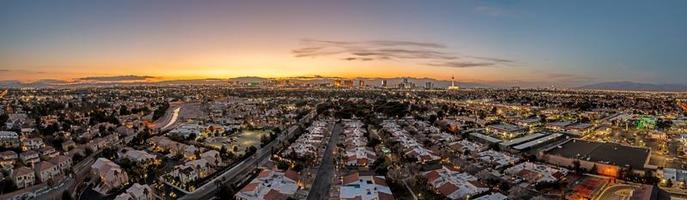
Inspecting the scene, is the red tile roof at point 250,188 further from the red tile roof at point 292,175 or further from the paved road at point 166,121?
the paved road at point 166,121

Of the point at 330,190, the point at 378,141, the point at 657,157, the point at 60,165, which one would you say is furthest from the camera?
the point at 378,141

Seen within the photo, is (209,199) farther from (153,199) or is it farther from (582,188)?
(582,188)

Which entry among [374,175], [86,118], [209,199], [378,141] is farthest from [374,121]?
[86,118]

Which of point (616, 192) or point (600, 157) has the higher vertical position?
point (600, 157)

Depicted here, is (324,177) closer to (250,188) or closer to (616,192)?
(250,188)

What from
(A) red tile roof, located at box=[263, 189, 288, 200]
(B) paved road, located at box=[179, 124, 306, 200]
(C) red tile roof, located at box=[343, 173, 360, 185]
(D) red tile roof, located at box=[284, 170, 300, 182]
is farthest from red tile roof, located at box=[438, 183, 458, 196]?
(B) paved road, located at box=[179, 124, 306, 200]

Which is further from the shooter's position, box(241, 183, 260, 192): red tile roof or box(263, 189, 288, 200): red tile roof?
box(241, 183, 260, 192): red tile roof

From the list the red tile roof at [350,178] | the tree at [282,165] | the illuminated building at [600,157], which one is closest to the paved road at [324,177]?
the red tile roof at [350,178]

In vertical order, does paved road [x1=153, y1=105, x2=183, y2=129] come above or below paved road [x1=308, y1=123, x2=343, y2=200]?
below

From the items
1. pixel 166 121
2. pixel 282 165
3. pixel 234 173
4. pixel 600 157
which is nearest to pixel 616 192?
pixel 600 157

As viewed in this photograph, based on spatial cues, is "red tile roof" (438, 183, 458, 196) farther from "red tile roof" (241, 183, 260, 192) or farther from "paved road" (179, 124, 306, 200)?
"paved road" (179, 124, 306, 200)

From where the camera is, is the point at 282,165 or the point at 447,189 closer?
the point at 447,189
